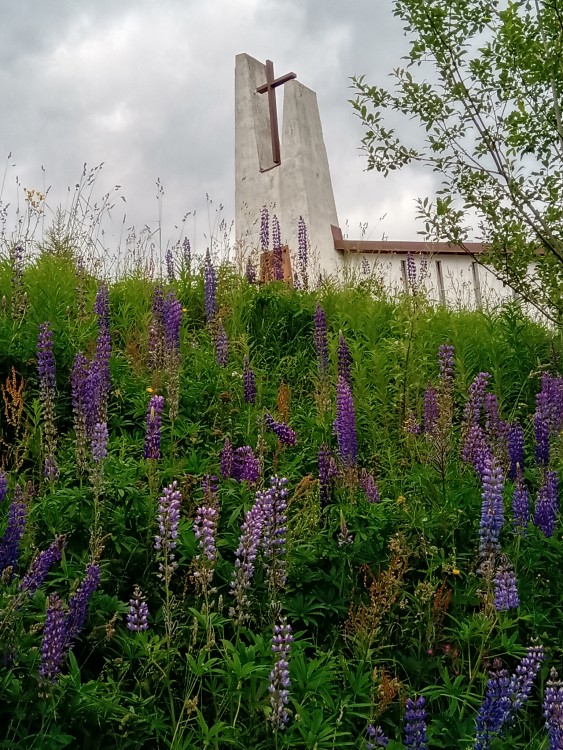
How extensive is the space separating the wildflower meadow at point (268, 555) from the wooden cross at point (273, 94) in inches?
282

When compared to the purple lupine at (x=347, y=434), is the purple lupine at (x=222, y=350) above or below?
above

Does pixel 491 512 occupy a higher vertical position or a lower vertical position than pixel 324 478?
lower

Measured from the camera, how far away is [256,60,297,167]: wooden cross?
40.1 feet

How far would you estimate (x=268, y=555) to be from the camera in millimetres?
2797

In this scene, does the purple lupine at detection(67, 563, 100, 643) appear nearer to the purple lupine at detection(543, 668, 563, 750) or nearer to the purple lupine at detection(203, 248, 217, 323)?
the purple lupine at detection(543, 668, 563, 750)

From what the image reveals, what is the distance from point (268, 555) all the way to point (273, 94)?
1100cm

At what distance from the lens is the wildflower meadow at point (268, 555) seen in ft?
8.64

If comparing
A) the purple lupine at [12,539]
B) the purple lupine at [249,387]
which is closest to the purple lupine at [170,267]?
the purple lupine at [249,387]

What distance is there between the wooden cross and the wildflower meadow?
717 cm

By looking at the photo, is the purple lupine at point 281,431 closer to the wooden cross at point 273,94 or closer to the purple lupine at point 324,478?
the purple lupine at point 324,478

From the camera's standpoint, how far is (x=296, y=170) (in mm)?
11875

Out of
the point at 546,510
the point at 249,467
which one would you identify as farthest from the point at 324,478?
the point at 546,510

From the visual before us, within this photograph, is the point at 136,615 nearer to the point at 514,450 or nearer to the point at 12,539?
the point at 12,539

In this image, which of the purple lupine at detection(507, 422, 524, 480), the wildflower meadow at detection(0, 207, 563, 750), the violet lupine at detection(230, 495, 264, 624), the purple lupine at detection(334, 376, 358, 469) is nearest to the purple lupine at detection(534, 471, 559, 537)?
the wildflower meadow at detection(0, 207, 563, 750)
